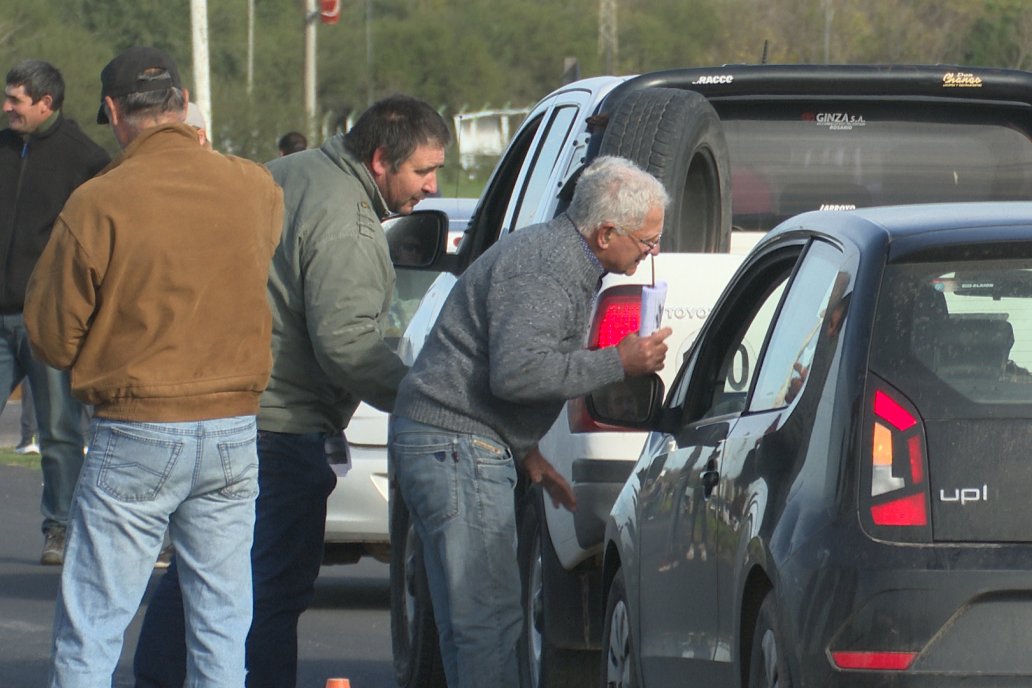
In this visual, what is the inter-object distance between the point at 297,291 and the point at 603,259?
944mm

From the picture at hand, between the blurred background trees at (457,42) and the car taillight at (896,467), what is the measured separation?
138 ft

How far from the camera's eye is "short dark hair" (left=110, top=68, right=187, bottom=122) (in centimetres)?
498

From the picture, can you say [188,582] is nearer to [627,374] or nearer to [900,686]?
[627,374]

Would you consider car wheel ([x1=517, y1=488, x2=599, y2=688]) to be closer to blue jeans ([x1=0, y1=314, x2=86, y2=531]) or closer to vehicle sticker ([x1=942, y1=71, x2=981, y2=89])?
vehicle sticker ([x1=942, y1=71, x2=981, y2=89])

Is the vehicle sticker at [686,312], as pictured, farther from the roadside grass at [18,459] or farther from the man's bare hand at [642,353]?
the roadside grass at [18,459]

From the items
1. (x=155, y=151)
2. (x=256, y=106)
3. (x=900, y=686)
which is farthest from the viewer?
(x=256, y=106)

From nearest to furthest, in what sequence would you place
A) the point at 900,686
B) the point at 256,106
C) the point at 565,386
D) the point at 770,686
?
the point at 900,686, the point at 770,686, the point at 565,386, the point at 256,106

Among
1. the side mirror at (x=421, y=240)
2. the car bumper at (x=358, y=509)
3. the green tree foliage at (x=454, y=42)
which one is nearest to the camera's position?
the side mirror at (x=421, y=240)

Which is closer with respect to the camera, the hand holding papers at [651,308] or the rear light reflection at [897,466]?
the rear light reflection at [897,466]

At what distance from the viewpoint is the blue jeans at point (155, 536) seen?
4.88 m

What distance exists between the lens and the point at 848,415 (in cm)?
374

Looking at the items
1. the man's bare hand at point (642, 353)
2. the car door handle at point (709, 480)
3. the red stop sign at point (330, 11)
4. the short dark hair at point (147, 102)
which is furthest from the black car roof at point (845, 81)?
the red stop sign at point (330, 11)

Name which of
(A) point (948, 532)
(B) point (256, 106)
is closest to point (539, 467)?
(A) point (948, 532)

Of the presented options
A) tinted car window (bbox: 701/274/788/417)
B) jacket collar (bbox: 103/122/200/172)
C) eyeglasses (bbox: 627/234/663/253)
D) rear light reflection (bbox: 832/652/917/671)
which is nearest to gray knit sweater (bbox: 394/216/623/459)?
eyeglasses (bbox: 627/234/663/253)
